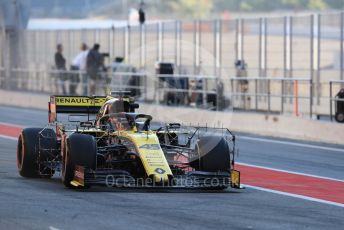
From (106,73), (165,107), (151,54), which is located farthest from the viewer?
→ (151,54)

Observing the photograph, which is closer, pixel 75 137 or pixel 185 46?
pixel 75 137

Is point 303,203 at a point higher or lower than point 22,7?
lower

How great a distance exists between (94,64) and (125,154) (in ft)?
77.7

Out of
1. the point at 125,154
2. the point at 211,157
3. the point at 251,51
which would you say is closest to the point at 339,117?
the point at 251,51

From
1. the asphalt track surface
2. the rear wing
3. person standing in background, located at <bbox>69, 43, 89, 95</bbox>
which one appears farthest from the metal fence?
the asphalt track surface

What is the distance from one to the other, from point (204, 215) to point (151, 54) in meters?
28.6

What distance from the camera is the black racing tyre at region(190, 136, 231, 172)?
14.7 m

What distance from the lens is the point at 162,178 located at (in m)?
13.7

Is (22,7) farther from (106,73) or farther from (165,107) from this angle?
(165,107)

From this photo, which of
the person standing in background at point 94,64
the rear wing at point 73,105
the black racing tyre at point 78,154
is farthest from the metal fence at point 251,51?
the black racing tyre at point 78,154

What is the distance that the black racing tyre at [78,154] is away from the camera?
13.9 m

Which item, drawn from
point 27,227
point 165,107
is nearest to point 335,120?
point 165,107

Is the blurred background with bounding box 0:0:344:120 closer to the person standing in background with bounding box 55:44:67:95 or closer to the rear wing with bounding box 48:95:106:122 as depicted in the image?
the person standing in background with bounding box 55:44:67:95

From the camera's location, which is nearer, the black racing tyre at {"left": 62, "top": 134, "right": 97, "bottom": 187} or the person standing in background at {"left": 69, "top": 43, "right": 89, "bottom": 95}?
the black racing tyre at {"left": 62, "top": 134, "right": 97, "bottom": 187}
